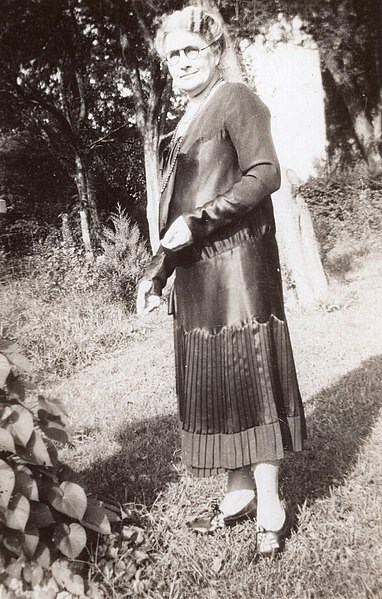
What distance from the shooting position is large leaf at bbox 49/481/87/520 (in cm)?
191

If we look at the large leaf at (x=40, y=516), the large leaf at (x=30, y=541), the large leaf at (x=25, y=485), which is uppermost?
the large leaf at (x=25, y=485)

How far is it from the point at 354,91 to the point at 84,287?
7478 mm

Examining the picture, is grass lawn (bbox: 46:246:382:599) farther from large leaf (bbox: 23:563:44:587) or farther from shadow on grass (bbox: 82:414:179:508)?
large leaf (bbox: 23:563:44:587)

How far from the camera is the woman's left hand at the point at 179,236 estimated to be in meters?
1.94

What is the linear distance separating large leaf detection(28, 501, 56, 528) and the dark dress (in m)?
0.62

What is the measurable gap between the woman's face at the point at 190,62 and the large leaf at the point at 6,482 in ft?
5.12

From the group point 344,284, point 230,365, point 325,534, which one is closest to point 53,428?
point 230,365

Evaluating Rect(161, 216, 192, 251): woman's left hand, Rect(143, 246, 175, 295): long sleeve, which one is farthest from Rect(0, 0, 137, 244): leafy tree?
Rect(161, 216, 192, 251): woman's left hand

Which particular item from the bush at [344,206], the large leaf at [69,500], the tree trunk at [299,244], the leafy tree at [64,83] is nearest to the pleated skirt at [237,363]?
the large leaf at [69,500]

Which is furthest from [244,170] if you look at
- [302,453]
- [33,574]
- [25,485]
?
[302,453]

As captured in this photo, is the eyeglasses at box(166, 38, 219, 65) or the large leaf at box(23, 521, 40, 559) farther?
the eyeglasses at box(166, 38, 219, 65)

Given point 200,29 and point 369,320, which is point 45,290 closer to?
point 369,320

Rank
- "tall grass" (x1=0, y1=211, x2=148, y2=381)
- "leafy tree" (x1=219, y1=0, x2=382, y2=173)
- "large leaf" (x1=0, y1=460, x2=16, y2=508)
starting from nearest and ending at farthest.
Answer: "large leaf" (x1=0, y1=460, x2=16, y2=508) → "tall grass" (x1=0, y1=211, x2=148, y2=381) → "leafy tree" (x1=219, y1=0, x2=382, y2=173)

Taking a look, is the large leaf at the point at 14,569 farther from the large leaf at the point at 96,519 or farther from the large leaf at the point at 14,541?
the large leaf at the point at 96,519
